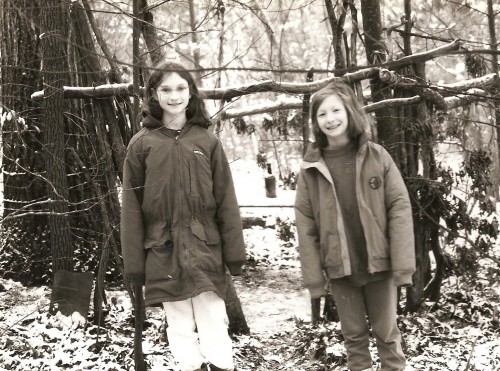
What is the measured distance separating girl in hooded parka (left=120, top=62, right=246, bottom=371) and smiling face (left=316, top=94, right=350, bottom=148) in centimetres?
66

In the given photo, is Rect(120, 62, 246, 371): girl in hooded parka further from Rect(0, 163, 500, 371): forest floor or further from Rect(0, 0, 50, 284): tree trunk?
Rect(0, 0, 50, 284): tree trunk

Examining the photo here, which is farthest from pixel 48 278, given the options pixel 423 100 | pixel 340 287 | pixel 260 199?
pixel 260 199

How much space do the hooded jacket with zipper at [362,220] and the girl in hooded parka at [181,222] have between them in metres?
0.43

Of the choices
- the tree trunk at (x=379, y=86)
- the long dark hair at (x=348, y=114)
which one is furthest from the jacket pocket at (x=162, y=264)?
the tree trunk at (x=379, y=86)

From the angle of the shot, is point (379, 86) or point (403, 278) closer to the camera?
point (403, 278)

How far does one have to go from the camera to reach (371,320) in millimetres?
3408

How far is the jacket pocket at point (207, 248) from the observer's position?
3.39 metres

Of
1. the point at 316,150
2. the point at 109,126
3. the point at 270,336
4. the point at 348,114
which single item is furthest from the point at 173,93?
the point at 270,336

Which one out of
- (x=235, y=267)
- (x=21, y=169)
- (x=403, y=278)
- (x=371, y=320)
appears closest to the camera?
(x=403, y=278)

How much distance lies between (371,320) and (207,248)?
106 centimetres

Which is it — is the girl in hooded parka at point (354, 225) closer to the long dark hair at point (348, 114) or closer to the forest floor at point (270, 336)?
the long dark hair at point (348, 114)

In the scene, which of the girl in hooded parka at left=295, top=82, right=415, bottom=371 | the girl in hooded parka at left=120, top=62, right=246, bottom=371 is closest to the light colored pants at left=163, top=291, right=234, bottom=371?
the girl in hooded parka at left=120, top=62, right=246, bottom=371

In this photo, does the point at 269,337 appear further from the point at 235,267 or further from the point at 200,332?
the point at 235,267

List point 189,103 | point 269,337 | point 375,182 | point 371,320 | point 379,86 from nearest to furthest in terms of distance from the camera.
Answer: point 375,182
point 371,320
point 189,103
point 269,337
point 379,86
